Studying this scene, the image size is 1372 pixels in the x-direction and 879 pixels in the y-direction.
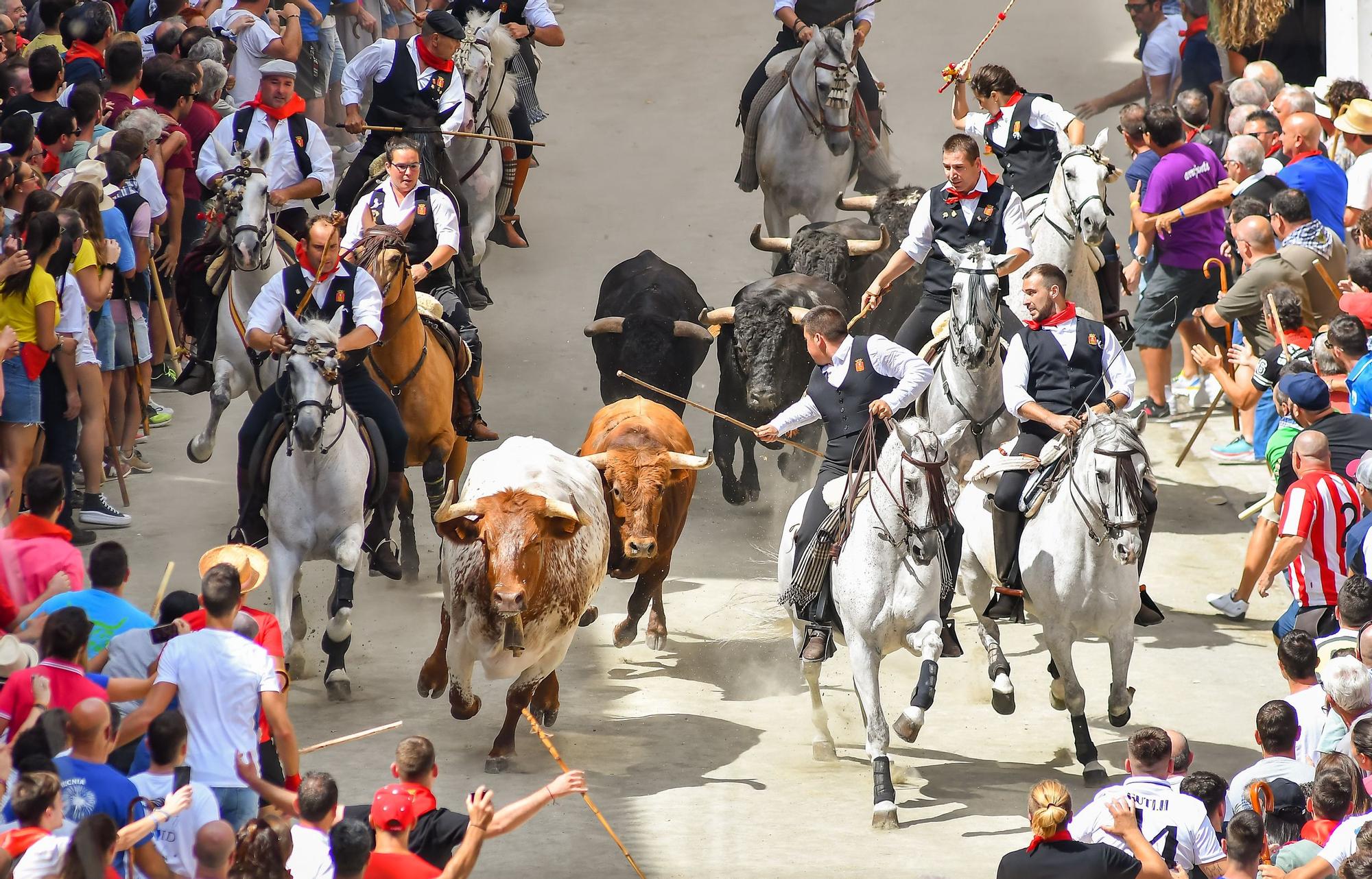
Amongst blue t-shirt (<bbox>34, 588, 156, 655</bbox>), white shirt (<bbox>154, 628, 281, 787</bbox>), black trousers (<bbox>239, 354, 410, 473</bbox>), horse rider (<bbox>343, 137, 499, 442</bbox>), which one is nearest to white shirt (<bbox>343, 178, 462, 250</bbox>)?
horse rider (<bbox>343, 137, 499, 442</bbox>)

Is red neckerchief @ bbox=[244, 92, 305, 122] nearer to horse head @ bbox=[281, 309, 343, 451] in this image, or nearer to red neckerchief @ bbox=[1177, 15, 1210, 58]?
horse head @ bbox=[281, 309, 343, 451]

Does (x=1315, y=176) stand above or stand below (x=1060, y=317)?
above

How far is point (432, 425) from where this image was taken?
11867 mm

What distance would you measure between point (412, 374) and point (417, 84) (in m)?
3.38

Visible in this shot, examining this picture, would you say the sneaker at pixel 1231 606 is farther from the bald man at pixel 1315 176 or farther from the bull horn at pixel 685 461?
the bull horn at pixel 685 461

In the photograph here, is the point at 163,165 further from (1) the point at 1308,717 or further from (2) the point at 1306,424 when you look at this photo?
(1) the point at 1308,717

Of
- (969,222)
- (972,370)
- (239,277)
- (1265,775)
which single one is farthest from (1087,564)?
(239,277)

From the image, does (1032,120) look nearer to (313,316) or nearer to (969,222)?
(969,222)

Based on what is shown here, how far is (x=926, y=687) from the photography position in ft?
29.4

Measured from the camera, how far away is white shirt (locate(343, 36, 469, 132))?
13.9 meters

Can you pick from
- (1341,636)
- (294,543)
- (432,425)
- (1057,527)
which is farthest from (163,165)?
(1341,636)

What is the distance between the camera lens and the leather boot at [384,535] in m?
11.1

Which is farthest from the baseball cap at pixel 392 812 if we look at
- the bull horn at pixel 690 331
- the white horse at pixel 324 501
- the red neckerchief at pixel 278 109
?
the red neckerchief at pixel 278 109

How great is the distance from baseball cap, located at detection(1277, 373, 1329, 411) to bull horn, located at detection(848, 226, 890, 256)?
477 centimetres
